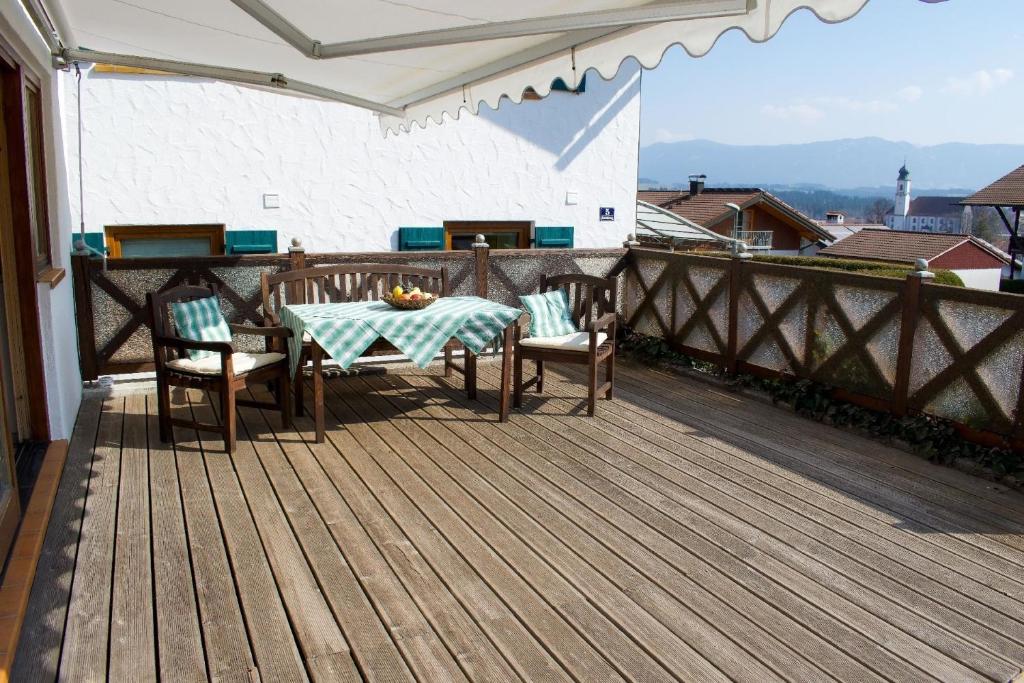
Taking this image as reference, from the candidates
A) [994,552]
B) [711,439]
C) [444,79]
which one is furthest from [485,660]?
[444,79]

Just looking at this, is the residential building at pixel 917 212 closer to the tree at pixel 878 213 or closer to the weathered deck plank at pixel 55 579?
the tree at pixel 878 213

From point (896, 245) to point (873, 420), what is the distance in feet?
112

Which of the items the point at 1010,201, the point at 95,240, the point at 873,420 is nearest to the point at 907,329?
the point at 873,420

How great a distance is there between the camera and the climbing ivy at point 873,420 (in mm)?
4530

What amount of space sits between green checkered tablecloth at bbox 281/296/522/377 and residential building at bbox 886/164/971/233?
172754 mm

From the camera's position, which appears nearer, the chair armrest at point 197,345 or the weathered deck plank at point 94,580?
the weathered deck plank at point 94,580

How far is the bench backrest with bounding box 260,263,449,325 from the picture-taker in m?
6.20

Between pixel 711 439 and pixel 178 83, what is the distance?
5.51m

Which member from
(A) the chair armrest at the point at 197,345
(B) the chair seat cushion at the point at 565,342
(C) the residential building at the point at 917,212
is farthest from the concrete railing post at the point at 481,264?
(C) the residential building at the point at 917,212

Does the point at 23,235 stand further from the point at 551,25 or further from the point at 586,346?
the point at 586,346

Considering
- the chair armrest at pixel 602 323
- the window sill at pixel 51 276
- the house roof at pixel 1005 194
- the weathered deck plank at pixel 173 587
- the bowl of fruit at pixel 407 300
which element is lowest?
the weathered deck plank at pixel 173 587

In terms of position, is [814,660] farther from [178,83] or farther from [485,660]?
[178,83]

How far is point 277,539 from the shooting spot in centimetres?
347

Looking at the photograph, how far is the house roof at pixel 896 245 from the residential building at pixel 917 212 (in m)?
135
